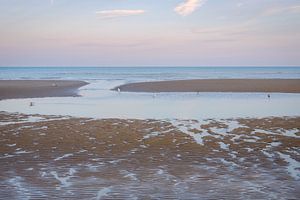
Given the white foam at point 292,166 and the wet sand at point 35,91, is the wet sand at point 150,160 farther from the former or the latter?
the wet sand at point 35,91

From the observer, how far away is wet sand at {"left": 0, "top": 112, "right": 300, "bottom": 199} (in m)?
9.01

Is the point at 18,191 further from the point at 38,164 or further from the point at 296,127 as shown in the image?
the point at 296,127

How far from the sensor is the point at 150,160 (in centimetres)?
1215

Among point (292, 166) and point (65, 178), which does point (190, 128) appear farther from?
point (65, 178)

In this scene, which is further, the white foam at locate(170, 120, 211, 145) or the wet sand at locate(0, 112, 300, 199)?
the white foam at locate(170, 120, 211, 145)

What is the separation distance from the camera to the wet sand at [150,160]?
29.6ft

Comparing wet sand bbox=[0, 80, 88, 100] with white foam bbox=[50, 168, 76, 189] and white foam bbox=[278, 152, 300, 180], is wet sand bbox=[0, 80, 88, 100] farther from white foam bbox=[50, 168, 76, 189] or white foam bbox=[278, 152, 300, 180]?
white foam bbox=[278, 152, 300, 180]

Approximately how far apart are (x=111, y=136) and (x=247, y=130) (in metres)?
6.53

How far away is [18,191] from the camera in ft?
29.2

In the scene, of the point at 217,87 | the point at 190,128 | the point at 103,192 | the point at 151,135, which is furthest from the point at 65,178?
the point at 217,87

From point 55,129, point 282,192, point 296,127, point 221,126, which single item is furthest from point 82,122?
point 282,192

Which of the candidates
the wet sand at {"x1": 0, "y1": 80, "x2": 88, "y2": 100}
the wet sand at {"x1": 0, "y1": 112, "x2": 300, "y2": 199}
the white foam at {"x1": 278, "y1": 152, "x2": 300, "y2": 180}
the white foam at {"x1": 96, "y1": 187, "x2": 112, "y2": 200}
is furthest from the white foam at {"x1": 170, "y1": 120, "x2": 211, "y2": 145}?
the wet sand at {"x1": 0, "y1": 80, "x2": 88, "y2": 100}


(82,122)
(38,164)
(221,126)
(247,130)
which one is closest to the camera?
(38,164)

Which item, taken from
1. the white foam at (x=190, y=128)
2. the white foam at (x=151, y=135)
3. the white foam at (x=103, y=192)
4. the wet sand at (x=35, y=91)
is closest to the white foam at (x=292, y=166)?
the white foam at (x=190, y=128)
